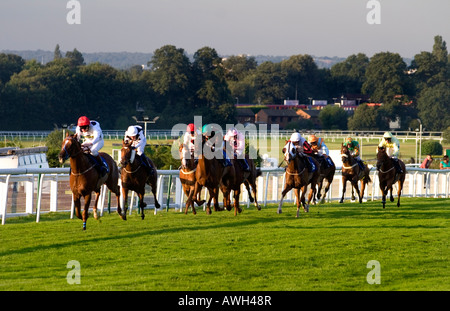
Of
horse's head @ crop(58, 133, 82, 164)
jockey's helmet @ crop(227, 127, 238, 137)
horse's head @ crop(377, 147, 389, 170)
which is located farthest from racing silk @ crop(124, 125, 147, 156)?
horse's head @ crop(377, 147, 389, 170)

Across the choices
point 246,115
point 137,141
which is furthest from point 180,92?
point 137,141

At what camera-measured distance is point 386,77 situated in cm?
9725

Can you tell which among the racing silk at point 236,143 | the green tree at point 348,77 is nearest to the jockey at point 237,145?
the racing silk at point 236,143

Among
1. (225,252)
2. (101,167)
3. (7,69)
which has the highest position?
(7,69)

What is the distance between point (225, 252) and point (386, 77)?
3531 inches

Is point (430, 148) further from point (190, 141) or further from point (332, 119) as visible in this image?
point (190, 141)

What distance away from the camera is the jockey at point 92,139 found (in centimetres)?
1260

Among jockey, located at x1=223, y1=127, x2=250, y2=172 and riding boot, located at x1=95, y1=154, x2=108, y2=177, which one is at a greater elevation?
jockey, located at x1=223, y1=127, x2=250, y2=172

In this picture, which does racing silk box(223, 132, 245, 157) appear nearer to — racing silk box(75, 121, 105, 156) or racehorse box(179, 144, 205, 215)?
racehorse box(179, 144, 205, 215)

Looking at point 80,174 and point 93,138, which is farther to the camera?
point 93,138

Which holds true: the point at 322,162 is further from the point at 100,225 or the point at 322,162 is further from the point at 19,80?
the point at 19,80

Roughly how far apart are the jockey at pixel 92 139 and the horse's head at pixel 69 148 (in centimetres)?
50

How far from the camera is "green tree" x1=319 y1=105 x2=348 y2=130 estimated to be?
87.6m

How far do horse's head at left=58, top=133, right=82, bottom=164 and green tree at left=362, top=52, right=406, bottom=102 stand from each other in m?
85.0
